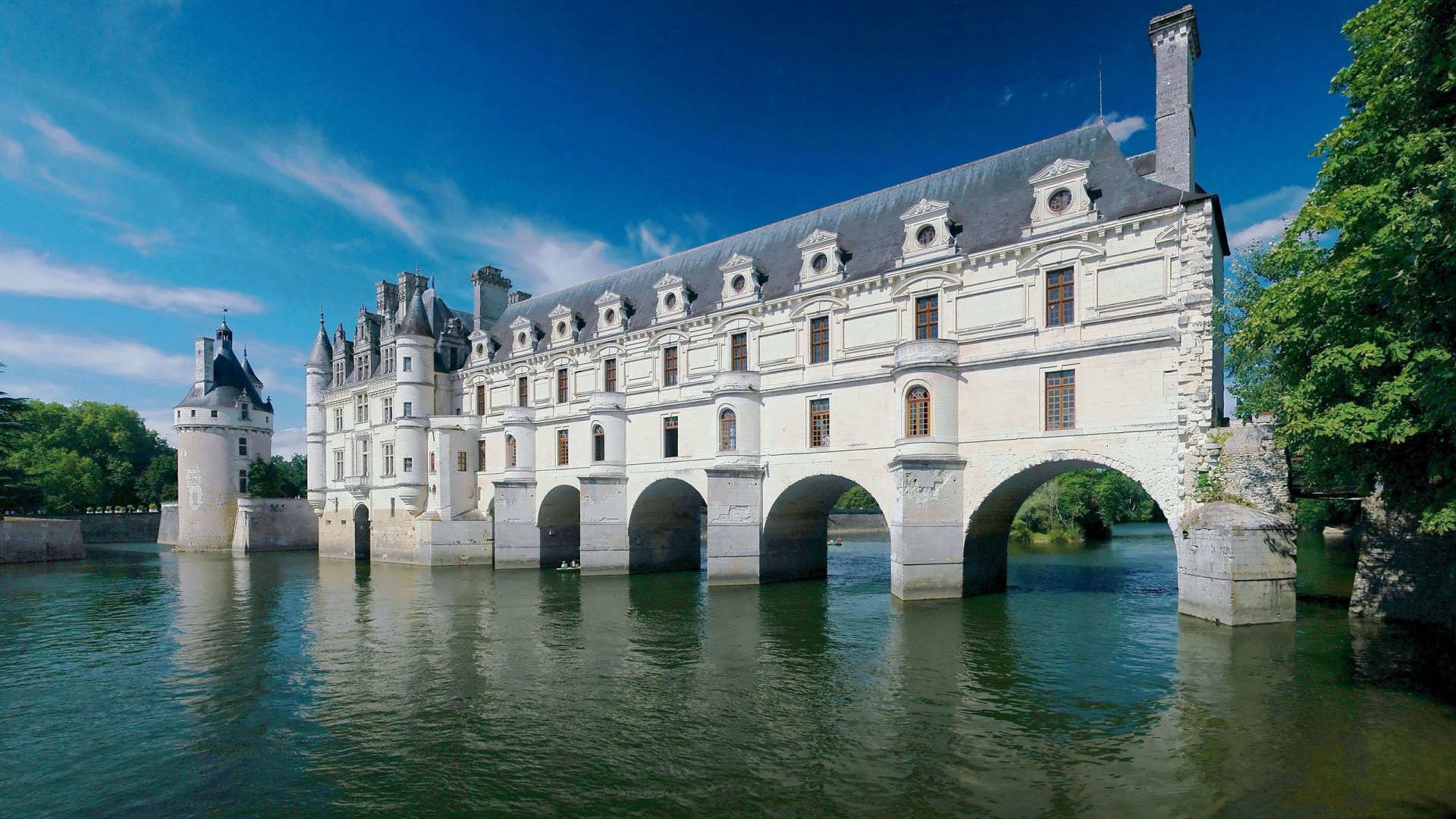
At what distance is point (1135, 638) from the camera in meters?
18.6

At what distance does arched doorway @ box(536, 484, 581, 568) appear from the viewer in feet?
126

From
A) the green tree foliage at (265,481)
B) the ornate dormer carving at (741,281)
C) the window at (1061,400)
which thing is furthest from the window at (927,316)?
the green tree foliage at (265,481)

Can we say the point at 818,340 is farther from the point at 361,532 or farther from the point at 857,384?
the point at 361,532

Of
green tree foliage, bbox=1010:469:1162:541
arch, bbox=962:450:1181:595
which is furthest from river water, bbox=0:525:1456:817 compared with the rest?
green tree foliage, bbox=1010:469:1162:541

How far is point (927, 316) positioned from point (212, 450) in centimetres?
5607

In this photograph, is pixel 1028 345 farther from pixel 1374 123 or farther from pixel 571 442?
pixel 571 442

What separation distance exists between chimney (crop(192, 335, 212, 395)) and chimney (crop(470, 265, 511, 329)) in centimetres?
2705

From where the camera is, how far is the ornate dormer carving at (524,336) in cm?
4062

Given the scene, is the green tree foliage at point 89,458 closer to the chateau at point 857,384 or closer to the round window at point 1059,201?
the chateau at point 857,384

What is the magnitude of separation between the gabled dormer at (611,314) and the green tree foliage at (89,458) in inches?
2391

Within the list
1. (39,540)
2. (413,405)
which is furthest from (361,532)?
(39,540)

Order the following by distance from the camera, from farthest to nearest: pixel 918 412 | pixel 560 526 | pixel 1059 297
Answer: pixel 560 526 → pixel 918 412 → pixel 1059 297

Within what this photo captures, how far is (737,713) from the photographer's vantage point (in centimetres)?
1345

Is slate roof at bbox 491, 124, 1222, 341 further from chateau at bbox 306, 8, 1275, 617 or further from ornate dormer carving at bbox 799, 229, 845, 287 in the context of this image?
ornate dormer carving at bbox 799, 229, 845, 287
